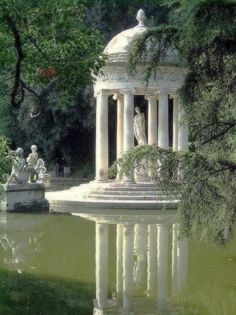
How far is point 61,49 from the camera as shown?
7.30 metres

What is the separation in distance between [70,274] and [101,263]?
4.31 feet

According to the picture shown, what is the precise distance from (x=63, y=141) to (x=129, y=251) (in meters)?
26.2

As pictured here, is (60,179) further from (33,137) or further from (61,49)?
(61,49)

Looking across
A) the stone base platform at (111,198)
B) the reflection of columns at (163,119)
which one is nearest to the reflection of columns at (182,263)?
the stone base platform at (111,198)

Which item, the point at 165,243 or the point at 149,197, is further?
the point at 149,197

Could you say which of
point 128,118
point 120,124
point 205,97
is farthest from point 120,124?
point 205,97

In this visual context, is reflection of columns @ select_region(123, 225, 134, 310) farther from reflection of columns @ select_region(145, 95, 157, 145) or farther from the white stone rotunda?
reflection of columns @ select_region(145, 95, 157, 145)

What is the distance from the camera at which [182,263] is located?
1355cm

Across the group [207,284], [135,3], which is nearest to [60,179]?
[135,3]

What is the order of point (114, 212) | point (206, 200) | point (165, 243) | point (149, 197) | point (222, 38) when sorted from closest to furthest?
point (222, 38) → point (206, 200) → point (165, 243) → point (114, 212) → point (149, 197)

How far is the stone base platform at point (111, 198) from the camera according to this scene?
77.4ft

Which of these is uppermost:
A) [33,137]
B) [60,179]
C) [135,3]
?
[135,3]

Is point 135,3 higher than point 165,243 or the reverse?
higher

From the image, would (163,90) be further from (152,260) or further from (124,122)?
(152,260)
